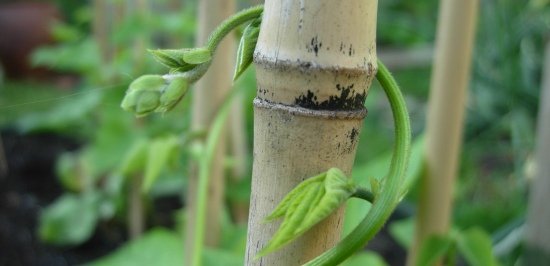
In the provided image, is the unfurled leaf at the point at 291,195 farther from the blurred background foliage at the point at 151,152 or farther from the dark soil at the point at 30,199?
the dark soil at the point at 30,199

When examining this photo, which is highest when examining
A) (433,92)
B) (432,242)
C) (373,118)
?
(433,92)

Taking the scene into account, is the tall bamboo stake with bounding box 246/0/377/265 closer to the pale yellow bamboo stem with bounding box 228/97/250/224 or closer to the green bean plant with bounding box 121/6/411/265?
the green bean plant with bounding box 121/6/411/265

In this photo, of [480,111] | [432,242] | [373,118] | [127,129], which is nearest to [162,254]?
[432,242]

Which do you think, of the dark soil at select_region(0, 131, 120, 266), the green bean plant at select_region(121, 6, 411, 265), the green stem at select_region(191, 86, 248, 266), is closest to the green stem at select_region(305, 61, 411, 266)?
the green bean plant at select_region(121, 6, 411, 265)

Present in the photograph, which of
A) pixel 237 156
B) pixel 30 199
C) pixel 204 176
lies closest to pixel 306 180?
pixel 204 176

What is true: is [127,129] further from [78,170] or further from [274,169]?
[274,169]

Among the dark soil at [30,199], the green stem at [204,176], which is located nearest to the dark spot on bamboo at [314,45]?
the green stem at [204,176]
